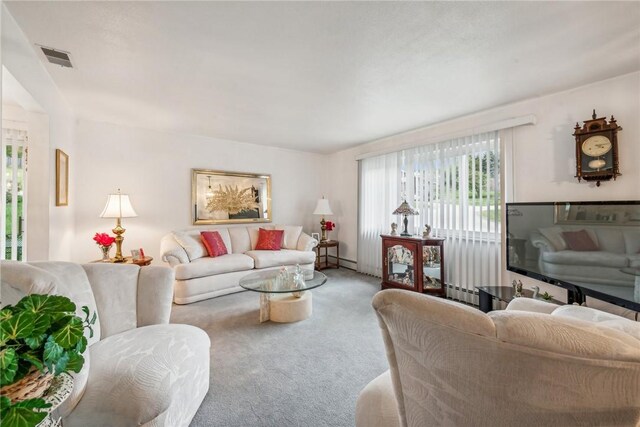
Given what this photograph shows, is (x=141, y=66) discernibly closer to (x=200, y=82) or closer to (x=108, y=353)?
(x=200, y=82)

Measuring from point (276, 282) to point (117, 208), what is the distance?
2.24 metres

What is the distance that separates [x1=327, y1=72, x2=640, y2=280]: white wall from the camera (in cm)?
223

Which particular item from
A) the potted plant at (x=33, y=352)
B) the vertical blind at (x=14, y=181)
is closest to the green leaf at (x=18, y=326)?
the potted plant at (x=33, y=352)

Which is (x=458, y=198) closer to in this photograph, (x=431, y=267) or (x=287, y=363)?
(x=431, y=267)

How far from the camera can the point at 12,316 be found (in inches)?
29.5

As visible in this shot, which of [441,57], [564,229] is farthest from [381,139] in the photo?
[564,229]

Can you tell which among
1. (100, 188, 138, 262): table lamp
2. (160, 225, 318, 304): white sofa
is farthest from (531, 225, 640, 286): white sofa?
(100, 188, 138, 262): table lamp

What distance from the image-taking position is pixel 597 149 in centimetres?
232

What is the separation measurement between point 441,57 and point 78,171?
442cm

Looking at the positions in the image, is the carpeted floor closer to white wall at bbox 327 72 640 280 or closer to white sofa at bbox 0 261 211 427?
white sofa at bbox 0 261 211 427

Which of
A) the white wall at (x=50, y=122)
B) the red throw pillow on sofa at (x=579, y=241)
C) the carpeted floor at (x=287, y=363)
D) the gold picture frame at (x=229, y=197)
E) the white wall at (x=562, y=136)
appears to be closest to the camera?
the carpeted floor at (x=287, y=363)

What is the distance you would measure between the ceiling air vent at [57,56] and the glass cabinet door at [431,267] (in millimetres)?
4025

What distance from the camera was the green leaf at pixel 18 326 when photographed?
2.36ft

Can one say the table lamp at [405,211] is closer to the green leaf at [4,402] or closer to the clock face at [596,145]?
the clock face at [596,145]
